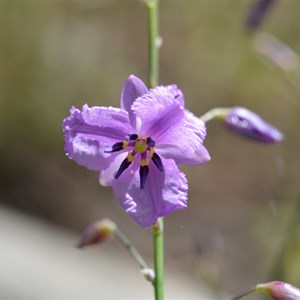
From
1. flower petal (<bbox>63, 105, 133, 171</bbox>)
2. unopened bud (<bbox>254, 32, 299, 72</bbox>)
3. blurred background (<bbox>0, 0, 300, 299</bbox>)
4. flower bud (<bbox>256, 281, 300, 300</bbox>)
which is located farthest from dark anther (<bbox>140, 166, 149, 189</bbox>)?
blurred background (<bbox>0, 0, 300, 299</bbox>)

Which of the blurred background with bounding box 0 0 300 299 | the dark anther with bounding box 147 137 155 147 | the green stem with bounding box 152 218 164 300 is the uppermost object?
the dark anther with bounding box 147 137 155 147

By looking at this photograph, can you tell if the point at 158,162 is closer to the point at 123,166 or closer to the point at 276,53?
the point at 123,166

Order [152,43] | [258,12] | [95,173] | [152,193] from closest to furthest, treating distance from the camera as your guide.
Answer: [152,193] < [152,43] < [258,12] < [95,173]

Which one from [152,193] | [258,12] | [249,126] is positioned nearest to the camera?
[152,193]

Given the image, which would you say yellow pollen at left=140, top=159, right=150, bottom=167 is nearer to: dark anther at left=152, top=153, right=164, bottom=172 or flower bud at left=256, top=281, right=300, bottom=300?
dark anther at left=152, top=153, right=164, bottom=172

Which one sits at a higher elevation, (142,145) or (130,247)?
(142,145)

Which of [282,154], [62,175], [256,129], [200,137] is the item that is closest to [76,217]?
[62,175]

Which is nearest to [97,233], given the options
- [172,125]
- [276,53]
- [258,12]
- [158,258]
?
[158,258]
